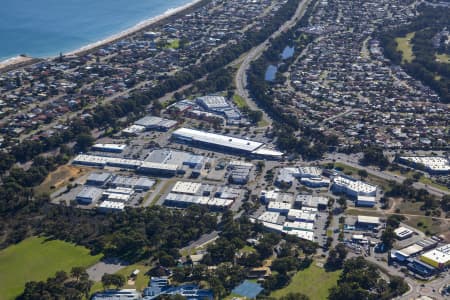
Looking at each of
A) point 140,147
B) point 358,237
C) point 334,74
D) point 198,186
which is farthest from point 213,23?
point 358,237

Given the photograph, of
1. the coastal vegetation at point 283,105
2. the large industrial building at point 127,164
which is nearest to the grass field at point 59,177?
the large industrial building at point 127,164

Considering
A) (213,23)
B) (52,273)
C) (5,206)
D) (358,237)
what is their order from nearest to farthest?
1. (52,273)
2. (358,237)
3. (5,206)
4. (213,23)

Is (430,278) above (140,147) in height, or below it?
below

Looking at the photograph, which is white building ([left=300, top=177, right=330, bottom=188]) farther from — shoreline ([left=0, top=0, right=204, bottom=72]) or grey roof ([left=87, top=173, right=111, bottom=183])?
shoreline ([left=0, top=0, right=204, bottom=72])

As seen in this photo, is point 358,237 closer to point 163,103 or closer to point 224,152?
point 224,152

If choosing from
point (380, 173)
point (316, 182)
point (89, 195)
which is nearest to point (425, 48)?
Result: point (380, 173)

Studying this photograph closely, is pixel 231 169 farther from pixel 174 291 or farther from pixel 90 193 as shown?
pixel 174 291
